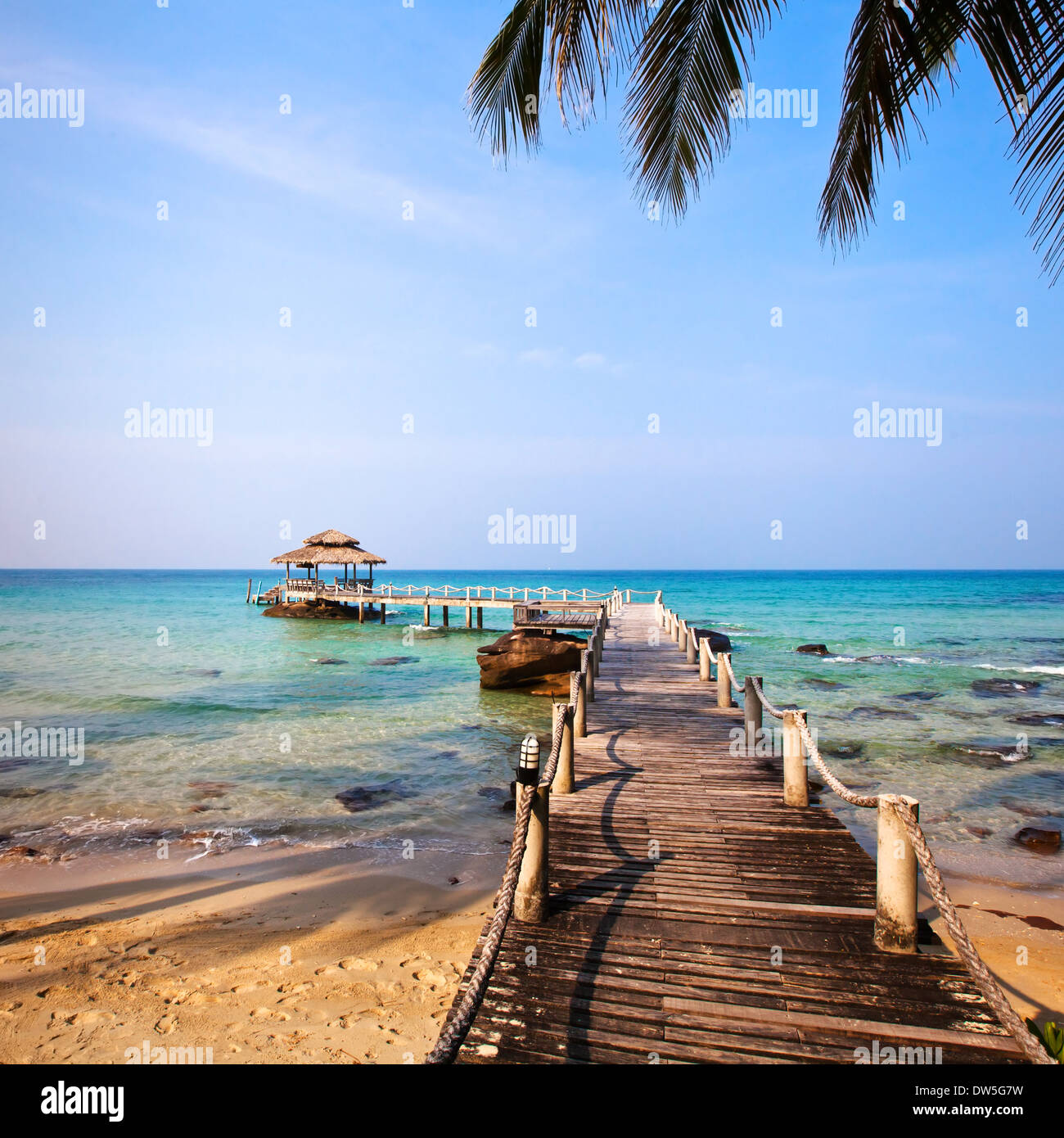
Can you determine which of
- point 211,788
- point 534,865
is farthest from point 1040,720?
point 211,788

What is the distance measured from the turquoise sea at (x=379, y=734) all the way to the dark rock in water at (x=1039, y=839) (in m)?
0.21

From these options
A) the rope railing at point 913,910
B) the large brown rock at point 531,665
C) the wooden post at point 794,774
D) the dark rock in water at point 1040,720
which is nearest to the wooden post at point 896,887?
the rope railing at point 913,910

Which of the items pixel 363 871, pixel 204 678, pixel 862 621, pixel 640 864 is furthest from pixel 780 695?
pixel 862 621

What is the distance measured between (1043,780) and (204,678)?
28.3 m

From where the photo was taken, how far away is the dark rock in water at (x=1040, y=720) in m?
19.3

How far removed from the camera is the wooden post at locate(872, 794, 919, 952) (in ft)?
14.4

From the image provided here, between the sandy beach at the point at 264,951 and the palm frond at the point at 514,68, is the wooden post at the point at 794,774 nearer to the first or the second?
the sandy beach at the point at 264,951

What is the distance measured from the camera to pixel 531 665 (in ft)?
75.5

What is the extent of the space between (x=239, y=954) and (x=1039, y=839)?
12346 mm

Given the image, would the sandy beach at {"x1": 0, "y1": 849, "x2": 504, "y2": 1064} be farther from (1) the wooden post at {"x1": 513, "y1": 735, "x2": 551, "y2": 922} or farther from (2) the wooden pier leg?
(2) the wooden pier leg

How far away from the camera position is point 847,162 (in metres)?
5.52

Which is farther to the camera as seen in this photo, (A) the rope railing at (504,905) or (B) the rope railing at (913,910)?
(B) the rope railing at (913,910)

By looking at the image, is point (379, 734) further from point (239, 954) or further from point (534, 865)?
point (534, 865)

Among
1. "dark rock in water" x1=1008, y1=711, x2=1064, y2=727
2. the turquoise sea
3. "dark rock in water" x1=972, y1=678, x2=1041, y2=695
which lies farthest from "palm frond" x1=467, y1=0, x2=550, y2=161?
"dark rock in water" x1=972, y1=678, x2=1041, y2=695
